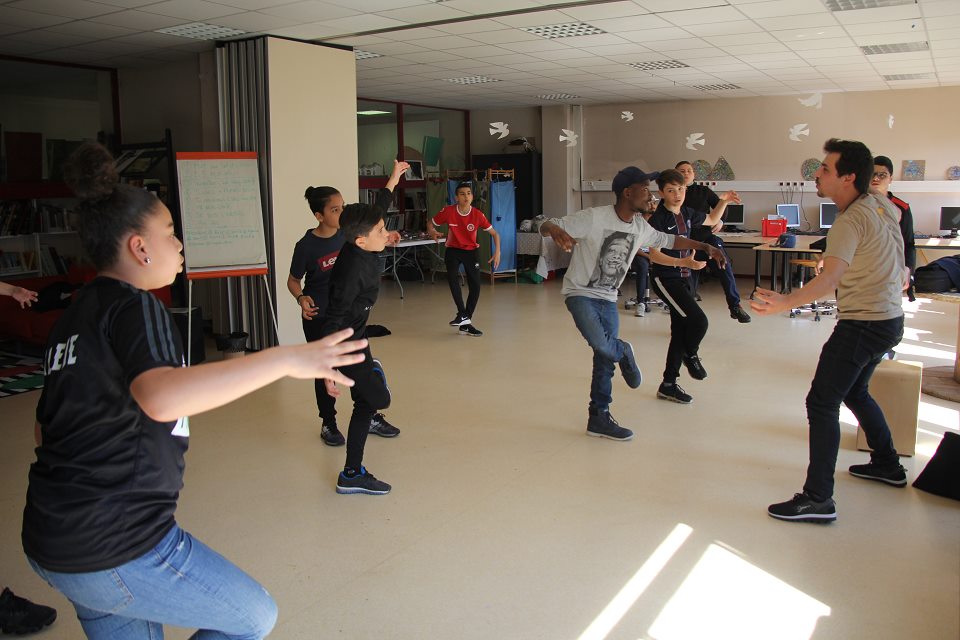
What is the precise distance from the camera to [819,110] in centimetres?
1212

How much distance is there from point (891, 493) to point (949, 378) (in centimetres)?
275

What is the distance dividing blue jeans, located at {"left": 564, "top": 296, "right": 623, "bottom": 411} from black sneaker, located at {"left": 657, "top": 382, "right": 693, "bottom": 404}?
1.01 meters

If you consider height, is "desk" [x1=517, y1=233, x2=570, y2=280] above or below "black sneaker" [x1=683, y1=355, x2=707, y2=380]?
above

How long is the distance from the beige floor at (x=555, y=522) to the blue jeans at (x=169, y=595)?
3.71ft

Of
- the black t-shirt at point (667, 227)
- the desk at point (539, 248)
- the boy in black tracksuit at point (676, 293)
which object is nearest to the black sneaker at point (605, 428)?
the boy in black tracksuit at point (676, 293)

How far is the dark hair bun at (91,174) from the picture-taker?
5.61 ft

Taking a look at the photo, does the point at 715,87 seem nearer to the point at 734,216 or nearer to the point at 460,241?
the point at 734,216

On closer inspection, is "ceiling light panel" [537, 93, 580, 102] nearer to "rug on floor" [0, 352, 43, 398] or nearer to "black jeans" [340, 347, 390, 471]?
"rug on floor" [0, 352, 43, 398]

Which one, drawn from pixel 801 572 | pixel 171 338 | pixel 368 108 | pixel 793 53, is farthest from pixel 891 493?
pixel 368 108

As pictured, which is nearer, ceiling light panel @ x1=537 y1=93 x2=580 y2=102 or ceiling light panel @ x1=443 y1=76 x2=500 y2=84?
ceiling light panel @ x1=443 y1=76 x2=500 y2=84

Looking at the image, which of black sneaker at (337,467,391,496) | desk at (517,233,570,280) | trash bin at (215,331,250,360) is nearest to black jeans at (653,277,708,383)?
black sneaker at (337,467,391,496)

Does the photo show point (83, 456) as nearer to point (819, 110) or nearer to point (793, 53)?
point (793, 53)

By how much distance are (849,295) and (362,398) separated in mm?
2274

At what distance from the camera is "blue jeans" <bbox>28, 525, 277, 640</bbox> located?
1603 millimetres
